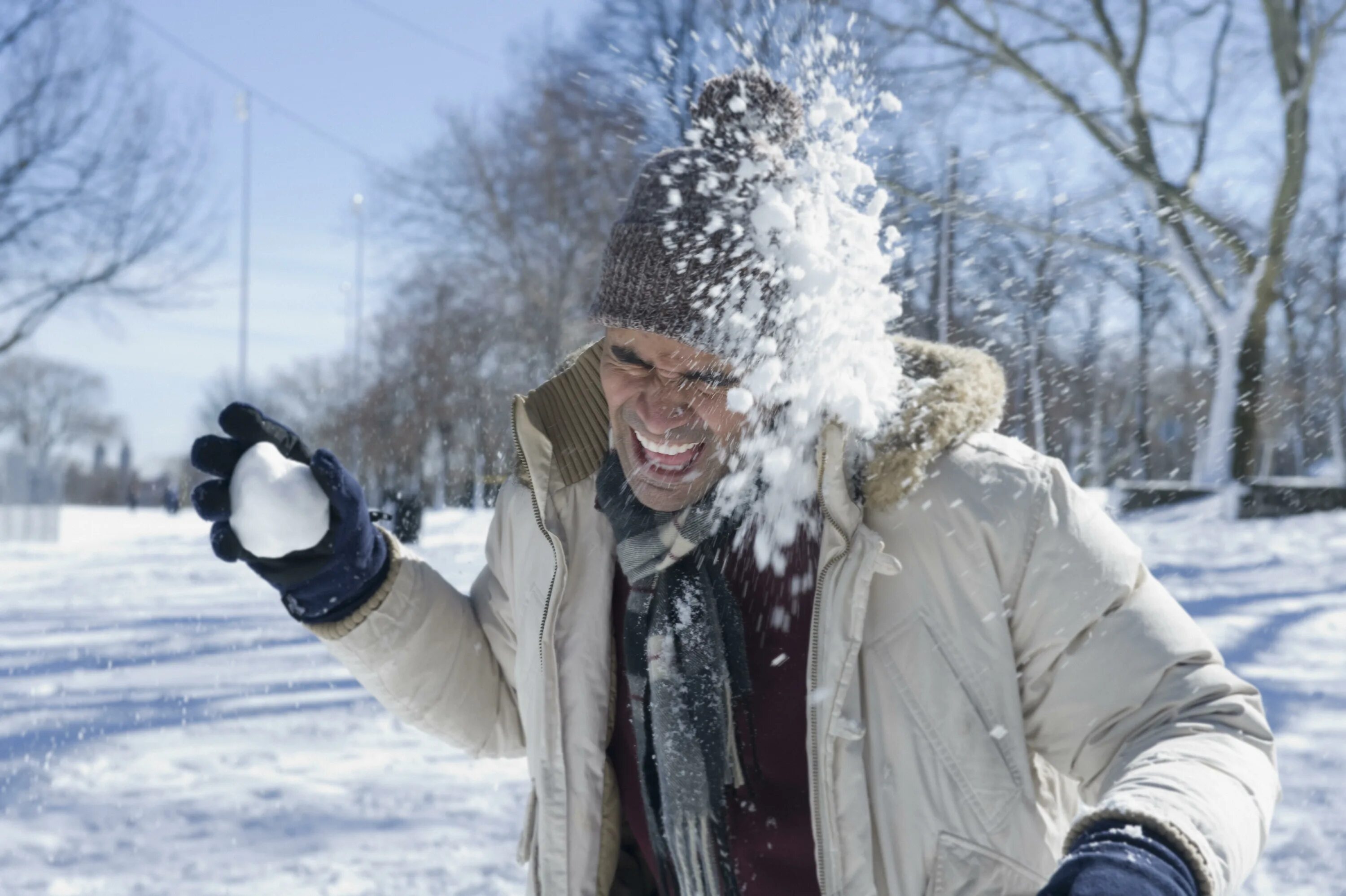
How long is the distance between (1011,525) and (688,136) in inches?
34.6

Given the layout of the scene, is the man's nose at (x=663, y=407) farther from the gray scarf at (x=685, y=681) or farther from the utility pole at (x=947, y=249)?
the utility pole at (x=947, y=249)

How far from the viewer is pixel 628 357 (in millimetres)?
1761

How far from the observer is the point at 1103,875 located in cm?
113

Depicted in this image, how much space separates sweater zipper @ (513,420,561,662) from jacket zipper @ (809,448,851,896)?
448mm

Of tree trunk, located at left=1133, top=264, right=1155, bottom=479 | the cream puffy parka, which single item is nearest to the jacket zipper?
the cream puffy parka

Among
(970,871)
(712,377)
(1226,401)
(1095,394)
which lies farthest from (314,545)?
(1095,394)

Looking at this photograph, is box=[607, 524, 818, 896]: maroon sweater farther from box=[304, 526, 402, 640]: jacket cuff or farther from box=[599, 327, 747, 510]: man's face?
box=[304, 526, 402, 640]: jacket cuff

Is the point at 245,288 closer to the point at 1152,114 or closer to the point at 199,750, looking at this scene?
the point at 1152,114

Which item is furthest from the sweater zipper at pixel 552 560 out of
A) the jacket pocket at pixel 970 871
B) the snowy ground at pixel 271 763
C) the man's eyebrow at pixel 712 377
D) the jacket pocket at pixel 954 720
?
the snowy ground at pixel 271 763

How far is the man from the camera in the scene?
53.9 inches

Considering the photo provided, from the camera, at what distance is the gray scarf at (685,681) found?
1.60 metres

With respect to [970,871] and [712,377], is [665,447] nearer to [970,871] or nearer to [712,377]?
[712,377]

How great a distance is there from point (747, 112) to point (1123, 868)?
4.33ft

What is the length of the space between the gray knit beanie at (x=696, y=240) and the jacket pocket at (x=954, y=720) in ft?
1.84
